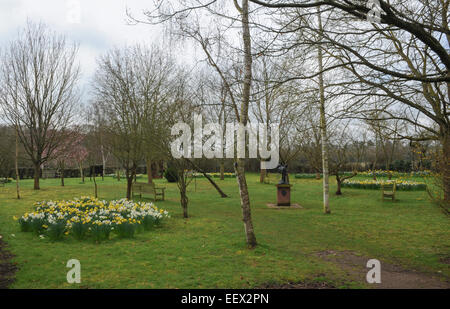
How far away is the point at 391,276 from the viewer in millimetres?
4559

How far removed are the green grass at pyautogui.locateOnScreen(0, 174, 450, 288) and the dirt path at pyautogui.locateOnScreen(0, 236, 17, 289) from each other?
0.11 metres

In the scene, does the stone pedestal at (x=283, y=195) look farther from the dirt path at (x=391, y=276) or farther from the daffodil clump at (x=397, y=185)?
the daffodil clump at (x=397, y=185)

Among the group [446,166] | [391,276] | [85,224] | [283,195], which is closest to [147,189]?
[283,195]

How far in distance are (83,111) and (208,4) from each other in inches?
905

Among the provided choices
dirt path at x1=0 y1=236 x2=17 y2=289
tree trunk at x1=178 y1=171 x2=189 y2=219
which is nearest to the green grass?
dirt path at x1=0 y1=236 x2=17 y2=289

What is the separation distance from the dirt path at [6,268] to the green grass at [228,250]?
0.11 meters

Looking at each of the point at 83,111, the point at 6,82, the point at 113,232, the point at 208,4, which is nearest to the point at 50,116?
the point at 6,82

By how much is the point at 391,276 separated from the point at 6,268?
5.48 meters

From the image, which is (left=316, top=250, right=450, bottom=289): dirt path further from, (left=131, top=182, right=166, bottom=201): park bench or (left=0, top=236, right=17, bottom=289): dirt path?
(left=131, top=182, right=166, bottom=201): park bench

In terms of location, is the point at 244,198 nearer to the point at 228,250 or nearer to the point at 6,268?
the point at 228,250

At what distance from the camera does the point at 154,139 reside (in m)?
Answer: 11.0

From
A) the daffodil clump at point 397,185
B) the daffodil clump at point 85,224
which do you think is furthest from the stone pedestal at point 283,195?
the daffodil clump at point 397,185

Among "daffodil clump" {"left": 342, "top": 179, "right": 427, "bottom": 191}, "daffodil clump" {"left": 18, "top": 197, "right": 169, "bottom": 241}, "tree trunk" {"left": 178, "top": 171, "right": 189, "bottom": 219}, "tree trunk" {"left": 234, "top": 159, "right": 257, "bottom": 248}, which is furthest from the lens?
"daffodil clump" {"left": 342, "top": 179, "right": 427, "bottom": 191}

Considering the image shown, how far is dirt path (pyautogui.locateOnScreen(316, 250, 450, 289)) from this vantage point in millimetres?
4176
